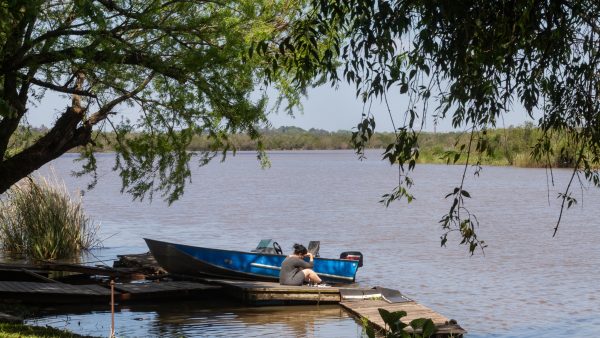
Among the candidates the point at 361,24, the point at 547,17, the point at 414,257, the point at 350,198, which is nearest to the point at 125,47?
the point at 361,24

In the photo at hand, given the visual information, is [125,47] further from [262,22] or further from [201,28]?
[262,22]

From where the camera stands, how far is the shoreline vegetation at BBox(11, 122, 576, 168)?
910cm

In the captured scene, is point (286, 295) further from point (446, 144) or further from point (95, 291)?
point (446, 144)

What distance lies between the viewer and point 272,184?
76000 millimetres

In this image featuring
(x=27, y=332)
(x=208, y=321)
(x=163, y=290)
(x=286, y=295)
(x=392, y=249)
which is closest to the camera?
(x=27, y=332)

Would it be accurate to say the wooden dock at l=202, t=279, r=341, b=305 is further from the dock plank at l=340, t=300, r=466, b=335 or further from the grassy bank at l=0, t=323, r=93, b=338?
the grassy bank at l=0, t=323, r=93, b=338

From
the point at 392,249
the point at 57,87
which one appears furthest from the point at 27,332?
the point at 392,249

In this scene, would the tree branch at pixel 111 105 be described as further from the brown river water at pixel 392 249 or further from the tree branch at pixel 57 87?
the brown river water at pixel 392 249

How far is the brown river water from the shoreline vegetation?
0.77m

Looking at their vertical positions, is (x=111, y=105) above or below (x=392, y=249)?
above

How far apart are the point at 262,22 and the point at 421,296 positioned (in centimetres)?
857

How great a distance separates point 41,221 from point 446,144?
62826 millimetres

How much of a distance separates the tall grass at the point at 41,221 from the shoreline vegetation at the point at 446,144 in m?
1.89

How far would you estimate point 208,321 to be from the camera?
17484mm
